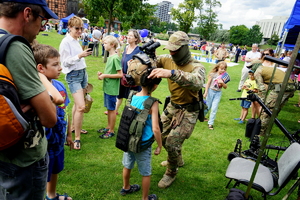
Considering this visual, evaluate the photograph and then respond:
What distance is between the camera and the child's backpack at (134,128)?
2.46 metres

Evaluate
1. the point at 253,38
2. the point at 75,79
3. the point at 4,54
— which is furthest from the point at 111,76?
the point at 253,38

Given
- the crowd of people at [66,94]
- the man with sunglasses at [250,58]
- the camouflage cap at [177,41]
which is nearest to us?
the crowd of people at [66,94]

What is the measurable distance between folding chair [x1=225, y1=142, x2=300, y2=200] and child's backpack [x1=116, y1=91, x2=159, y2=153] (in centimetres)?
120

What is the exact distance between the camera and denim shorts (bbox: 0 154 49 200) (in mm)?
1461

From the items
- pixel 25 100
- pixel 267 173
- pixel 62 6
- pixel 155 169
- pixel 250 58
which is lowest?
pixel 155 169

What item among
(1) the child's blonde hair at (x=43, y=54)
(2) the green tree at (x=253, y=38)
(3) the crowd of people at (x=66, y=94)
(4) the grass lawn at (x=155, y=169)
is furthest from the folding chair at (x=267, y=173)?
(2) the green tree at (x=253, y=38)

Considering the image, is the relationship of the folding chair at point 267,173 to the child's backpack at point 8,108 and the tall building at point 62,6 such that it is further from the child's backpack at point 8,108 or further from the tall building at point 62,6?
the tall building at point 62,6

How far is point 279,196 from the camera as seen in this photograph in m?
3.36

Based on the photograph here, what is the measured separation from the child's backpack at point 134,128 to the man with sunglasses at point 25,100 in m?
1.06

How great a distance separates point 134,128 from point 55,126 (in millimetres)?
897

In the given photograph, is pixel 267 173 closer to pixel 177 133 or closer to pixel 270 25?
pixel 177 133

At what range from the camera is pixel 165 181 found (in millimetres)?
3354

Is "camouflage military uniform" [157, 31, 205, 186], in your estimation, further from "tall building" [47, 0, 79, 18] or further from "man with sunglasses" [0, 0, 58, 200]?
"tall building" [47, 0, 79, 18]

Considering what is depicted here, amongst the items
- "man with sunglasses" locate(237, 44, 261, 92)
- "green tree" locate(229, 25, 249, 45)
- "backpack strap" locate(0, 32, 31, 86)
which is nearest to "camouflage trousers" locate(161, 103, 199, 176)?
"backpack strap" locate(0, 32, 31, 86)
